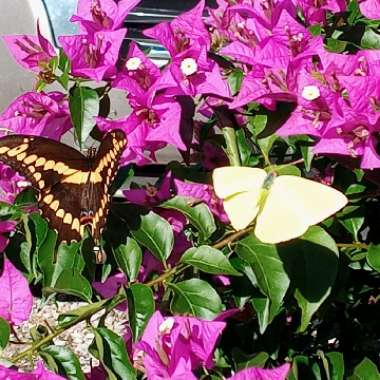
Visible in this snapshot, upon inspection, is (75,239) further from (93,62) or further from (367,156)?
(367,156)

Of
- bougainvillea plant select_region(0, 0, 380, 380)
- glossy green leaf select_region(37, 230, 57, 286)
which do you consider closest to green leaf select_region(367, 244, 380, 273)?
bougainvillea plant select_region(0, 0, 380, 380)

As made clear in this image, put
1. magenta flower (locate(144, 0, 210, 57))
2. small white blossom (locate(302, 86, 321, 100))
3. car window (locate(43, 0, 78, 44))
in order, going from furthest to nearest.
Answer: car window (locate(43, 0, 78, 44)) < magenta flower (locate(144, 0, 210, 57)) < small white blossom (locate(302, 86, 321, 100))

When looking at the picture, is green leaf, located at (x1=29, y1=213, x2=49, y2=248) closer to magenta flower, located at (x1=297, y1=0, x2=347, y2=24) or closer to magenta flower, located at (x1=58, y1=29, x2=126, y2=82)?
magenta flower, located at (x1=58, y1=29, x2=126, y2=82)

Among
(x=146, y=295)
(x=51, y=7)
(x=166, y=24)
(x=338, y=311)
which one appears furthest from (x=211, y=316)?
(x=51, y=7)

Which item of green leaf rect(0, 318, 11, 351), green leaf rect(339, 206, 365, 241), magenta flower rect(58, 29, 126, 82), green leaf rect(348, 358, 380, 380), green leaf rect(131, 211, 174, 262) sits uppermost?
magenta flower rect(58, 29, 126, 82)

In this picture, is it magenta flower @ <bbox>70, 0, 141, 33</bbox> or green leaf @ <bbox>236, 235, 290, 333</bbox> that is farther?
magenta flower @ <bbox>70, 0, 141, 33</bbox>

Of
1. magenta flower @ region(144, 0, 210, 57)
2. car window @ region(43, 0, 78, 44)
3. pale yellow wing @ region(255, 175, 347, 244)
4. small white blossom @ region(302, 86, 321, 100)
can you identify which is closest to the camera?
pale yellow wing @ region(255, 175, 347, 244)
